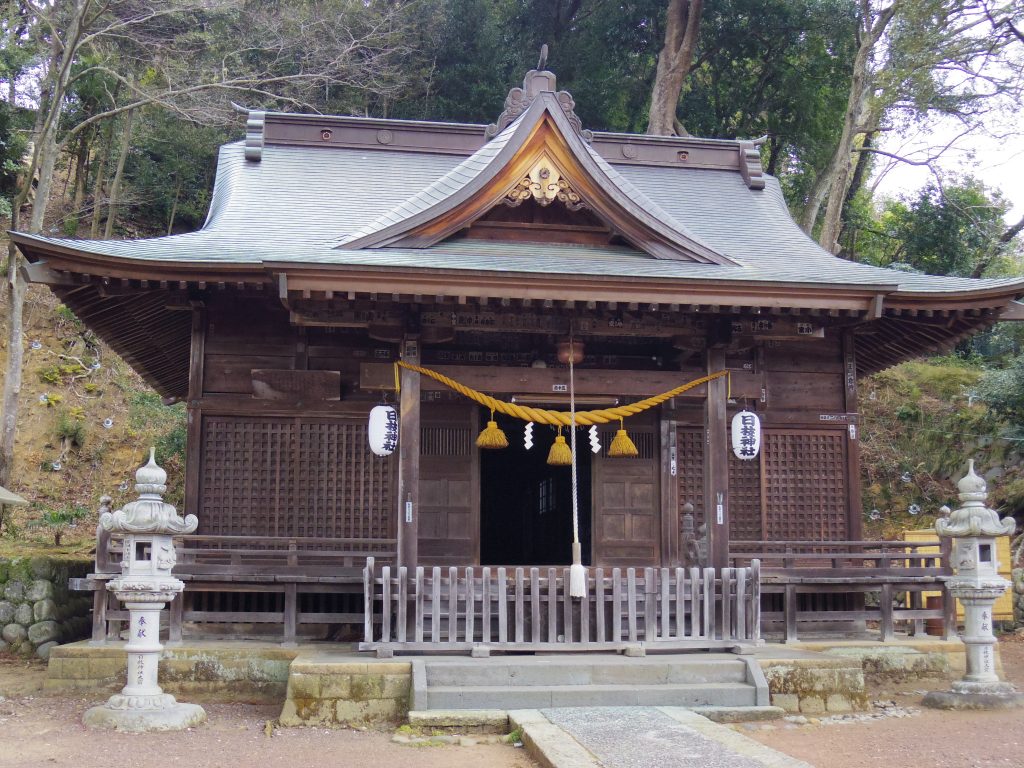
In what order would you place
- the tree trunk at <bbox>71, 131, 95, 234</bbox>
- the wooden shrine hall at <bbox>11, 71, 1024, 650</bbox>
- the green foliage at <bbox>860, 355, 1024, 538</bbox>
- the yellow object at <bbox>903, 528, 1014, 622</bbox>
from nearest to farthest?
the wooden shrine hall at <bbox>11, 71, 1024, 650</bbox>
the yellow object at <bbox>903, 528, 1014, 622</bbox>
the green foliage at <bbox>860, 355, 1024, 538</bbox>
the tree trunk at <bbox>71, 131, 95, 234</bbox>

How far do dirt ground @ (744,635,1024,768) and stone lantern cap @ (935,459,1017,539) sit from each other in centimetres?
169

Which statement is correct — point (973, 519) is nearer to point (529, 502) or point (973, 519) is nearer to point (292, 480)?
point (292, 480)

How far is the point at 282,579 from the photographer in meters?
9.73

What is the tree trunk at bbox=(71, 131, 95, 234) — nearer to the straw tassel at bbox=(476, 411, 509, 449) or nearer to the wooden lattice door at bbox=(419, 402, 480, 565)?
the wooden lattice door at bbox=(419, 402, 480, 565)

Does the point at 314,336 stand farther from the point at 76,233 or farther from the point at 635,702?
the point at 76,233

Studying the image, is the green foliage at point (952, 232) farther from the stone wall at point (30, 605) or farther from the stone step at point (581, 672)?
the stone wall at point (30, 605)

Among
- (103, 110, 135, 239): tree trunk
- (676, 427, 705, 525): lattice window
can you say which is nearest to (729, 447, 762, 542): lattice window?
(676, 427, 705, 525): lattice window

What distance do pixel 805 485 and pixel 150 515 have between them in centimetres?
783

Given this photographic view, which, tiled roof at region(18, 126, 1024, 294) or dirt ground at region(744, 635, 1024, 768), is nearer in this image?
dirt ground at region(744, 635, 1024, 768)

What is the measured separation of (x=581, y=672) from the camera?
838 centimetres

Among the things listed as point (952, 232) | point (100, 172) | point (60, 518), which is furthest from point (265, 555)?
point (952, 232)

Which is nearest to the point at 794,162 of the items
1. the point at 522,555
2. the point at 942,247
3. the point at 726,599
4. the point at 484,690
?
the point at 942,247

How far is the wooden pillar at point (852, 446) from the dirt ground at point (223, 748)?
251 inches

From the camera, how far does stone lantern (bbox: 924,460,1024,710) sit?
8.86 meters
